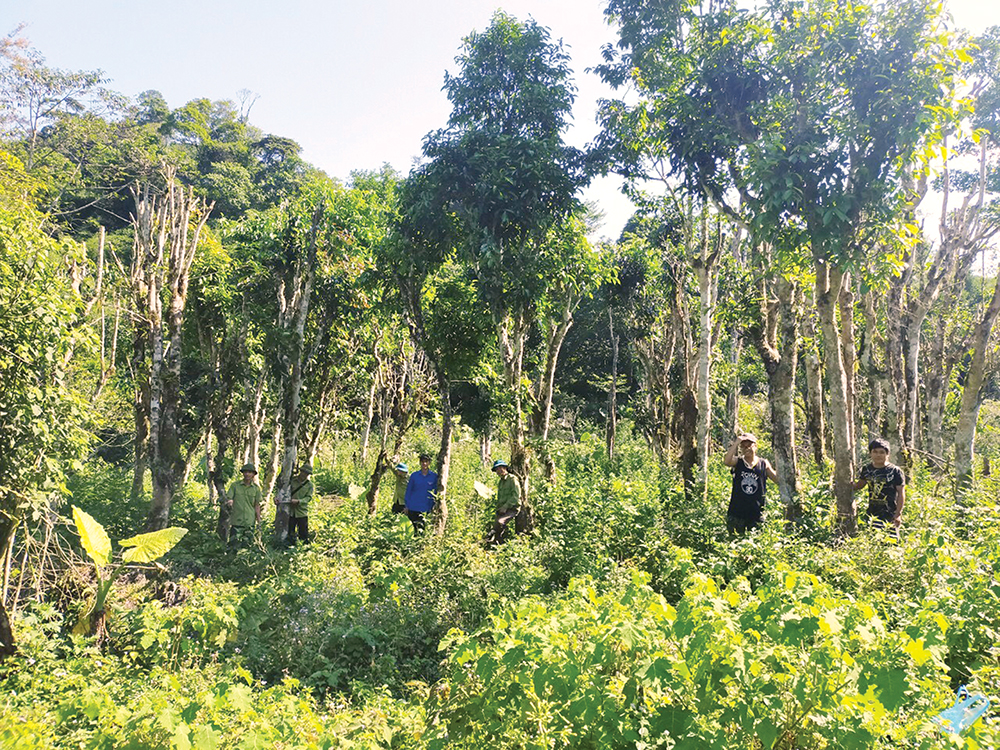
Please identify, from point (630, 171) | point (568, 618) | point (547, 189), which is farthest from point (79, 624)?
point (630, 171)

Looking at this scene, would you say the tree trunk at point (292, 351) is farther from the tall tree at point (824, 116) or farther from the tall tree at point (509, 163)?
the tall tree at point (824, 116)

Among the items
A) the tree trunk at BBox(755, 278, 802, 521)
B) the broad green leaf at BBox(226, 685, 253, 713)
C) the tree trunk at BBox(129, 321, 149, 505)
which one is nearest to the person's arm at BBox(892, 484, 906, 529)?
the tree trunk at BBox(755, 278, 802, 521)

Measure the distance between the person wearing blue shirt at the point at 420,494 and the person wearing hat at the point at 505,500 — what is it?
1.27 m

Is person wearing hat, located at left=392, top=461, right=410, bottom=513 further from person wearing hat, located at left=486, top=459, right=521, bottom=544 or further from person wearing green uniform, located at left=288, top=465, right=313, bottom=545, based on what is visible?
person wearing hat, located at left=486, top=459, right=521, bottom=544

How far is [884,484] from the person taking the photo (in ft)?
20.8

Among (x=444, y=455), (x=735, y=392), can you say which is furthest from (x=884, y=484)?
(x=735, y=392)

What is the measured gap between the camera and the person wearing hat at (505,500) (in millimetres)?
8945

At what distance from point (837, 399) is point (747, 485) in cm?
151

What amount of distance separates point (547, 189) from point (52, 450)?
7227 millimetres

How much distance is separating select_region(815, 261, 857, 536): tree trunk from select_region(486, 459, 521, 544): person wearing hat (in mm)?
4381

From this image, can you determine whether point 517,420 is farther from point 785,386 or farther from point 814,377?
point 814,377

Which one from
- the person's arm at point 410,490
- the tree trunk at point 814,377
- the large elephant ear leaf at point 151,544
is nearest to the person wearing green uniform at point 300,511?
the person's arm at point 410,490

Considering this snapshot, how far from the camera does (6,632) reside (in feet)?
17.7

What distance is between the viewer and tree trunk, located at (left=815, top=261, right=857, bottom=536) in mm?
6543
